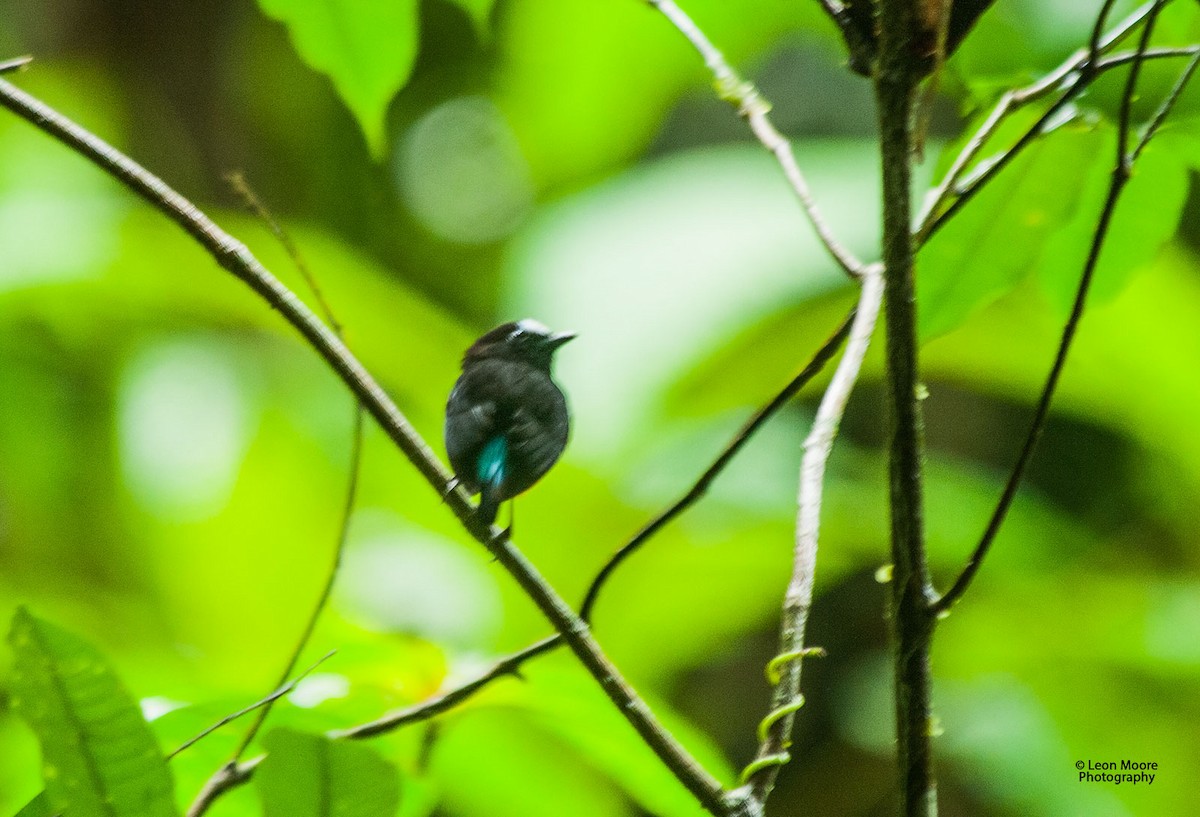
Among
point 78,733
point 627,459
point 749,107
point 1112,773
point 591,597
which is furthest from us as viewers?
point 627,459

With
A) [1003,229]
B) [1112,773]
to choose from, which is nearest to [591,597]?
[1003,229]

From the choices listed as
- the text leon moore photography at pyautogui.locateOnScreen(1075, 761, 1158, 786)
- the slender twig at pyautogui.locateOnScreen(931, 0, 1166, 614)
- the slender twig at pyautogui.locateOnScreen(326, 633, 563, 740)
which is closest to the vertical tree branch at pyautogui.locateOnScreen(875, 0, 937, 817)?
the slender twig at pyautogui.locateOnScreen(931, 0, 1166, 614)

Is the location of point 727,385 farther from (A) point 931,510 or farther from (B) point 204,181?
(B) point 204,181

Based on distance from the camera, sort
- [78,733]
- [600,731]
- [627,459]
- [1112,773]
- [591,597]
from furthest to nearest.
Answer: [627,459] → [1112,773] → [600,731] → [591,597] → [78,733]

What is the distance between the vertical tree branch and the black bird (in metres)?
0.23

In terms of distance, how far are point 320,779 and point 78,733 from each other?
10 centimetres

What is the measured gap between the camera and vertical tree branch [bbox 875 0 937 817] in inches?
16.7

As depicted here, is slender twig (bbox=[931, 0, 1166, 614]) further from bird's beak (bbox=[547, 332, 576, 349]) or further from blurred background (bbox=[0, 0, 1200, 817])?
bird's beak (bbox=[547, 332, 576, 349])

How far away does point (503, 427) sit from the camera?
24.5 inches

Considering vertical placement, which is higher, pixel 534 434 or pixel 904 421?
pixel 534 434

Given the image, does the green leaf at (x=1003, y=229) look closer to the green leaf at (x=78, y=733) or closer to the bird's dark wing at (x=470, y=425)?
the bird's dark wing at (x=470, y=425)

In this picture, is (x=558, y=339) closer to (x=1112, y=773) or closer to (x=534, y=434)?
(x=534, y=434)

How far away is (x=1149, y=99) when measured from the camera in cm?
69

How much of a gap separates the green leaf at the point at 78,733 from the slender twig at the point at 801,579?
0.85 feet
